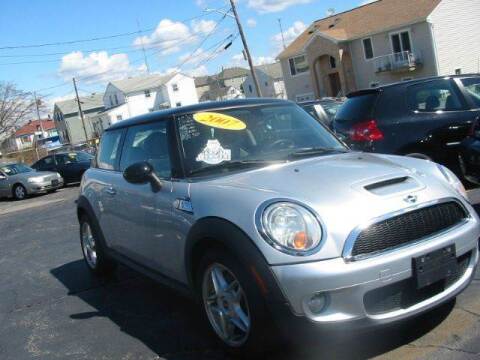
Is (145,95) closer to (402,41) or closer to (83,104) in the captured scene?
(83,104)

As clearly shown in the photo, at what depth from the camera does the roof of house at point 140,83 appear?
7138cm

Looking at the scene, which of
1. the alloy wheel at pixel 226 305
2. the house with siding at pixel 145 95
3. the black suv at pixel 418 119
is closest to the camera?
the alloy wheel at pixel 226 305

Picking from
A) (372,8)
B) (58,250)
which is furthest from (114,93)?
(58,250)

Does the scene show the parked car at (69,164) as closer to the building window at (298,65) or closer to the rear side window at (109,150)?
the rear side window at (109,150)

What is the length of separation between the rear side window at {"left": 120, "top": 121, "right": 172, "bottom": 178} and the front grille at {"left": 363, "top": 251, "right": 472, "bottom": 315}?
5.90 ft

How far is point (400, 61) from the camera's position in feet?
127

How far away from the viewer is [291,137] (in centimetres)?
436

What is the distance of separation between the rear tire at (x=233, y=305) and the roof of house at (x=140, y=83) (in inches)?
2732

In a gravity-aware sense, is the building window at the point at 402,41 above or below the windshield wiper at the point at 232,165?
above

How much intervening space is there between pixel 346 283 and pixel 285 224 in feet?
1.52

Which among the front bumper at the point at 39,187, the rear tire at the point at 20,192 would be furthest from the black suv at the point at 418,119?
the rear tire at the point at 20,192

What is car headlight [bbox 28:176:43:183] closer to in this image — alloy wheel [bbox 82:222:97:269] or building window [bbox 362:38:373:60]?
alloy wheel [bbox 82:222:97:269]

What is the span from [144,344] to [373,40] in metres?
39.8

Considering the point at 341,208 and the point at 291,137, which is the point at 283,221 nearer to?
the point at 341,208
